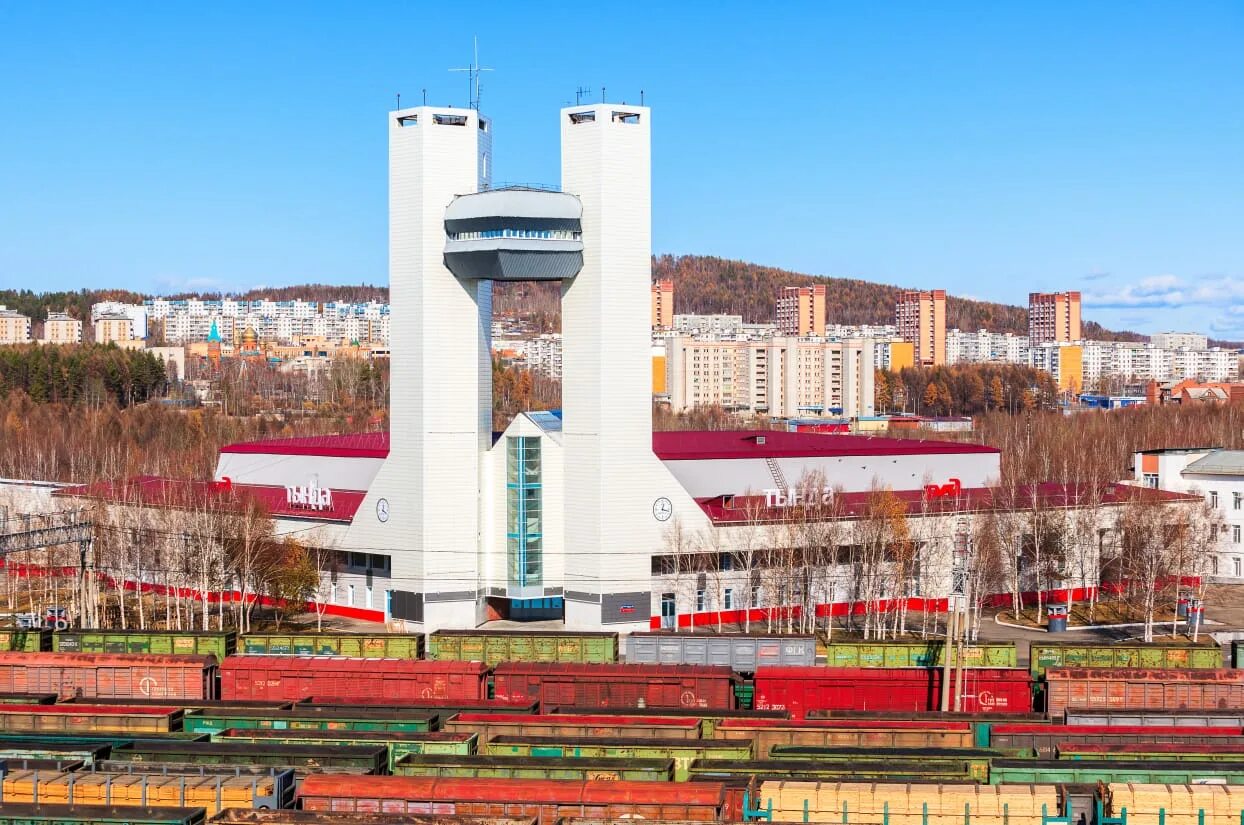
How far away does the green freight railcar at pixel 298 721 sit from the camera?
3042cm

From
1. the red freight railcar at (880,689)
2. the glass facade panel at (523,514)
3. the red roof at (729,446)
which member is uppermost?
the red roof at (729,446)

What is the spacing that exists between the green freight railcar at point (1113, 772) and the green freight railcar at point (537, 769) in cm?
590

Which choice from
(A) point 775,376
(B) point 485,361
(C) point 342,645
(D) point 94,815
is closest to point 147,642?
(C) point 342,645

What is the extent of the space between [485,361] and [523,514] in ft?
17.8

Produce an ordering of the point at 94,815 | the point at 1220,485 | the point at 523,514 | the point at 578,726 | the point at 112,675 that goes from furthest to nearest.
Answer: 1. the point at 1220,485
2. the point at 523,514
3. the point at 112,675
4. the point at 578,726
5. the point at 94,815

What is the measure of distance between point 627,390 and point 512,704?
58.1 ft

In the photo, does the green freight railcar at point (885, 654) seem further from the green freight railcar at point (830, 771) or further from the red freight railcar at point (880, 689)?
the green freight railcar at point (830, 771)

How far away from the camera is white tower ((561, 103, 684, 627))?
49.4 m

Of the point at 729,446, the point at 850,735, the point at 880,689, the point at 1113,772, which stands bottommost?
the point at 880,689

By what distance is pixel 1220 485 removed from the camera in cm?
6306

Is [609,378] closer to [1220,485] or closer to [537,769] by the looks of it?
[537,769]

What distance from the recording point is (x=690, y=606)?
2023 inches

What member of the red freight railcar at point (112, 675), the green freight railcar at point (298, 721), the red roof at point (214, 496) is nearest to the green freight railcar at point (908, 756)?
the green freight railcar at point (298, 721)

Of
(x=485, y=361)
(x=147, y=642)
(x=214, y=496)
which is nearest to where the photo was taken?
(x=147, y=642)
